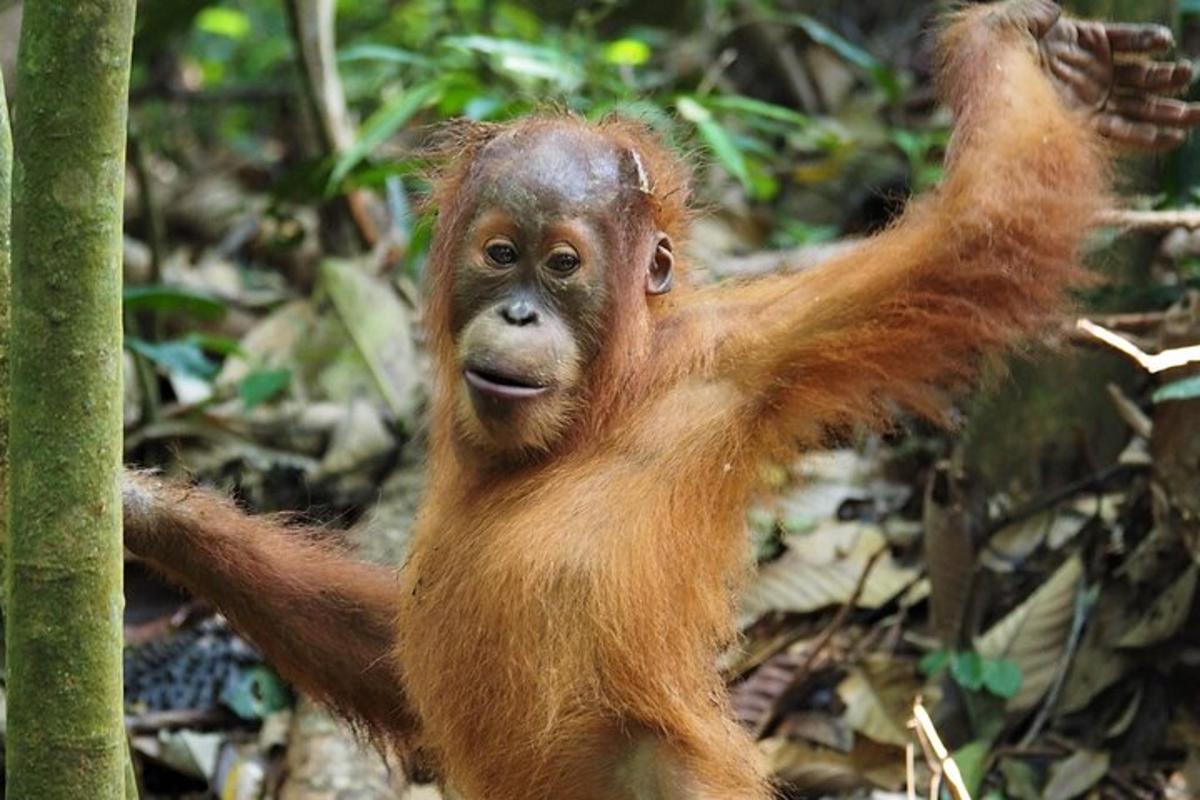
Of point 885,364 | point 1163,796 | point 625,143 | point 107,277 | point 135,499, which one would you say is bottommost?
point 1163,796

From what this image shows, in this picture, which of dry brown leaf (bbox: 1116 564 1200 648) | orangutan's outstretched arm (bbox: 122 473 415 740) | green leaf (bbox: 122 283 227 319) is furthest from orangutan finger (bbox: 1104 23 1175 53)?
green leaf (bbox: 122 283 227 319)

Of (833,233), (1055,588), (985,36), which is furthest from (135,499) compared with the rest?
(833,233)

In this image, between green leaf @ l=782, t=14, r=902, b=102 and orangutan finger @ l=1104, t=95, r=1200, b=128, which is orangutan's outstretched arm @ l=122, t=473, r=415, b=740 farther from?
green leaf @ l=782, t=14, r=902, b=102

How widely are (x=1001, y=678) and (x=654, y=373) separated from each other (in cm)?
149

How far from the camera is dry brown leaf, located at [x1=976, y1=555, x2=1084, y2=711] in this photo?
4055 millimetres

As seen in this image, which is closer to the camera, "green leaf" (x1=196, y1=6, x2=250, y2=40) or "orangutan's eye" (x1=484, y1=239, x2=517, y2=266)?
"orangutan's eye" (x1=484, y1=239, x2=517, y2=266)

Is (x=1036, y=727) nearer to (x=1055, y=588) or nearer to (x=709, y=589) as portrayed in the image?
(x=1055, y=588)

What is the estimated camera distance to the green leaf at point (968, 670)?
3.94 metres

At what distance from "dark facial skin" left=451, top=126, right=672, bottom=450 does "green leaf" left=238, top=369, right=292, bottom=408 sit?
218cm

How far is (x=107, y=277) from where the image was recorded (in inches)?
86.7

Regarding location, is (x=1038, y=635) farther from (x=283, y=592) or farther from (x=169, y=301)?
(x=169, y=301)

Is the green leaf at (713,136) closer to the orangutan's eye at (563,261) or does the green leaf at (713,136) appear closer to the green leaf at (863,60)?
the green leaf at (863,60)

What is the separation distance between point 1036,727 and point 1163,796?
0.34m

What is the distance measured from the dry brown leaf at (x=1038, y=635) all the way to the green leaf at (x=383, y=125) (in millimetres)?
2522
